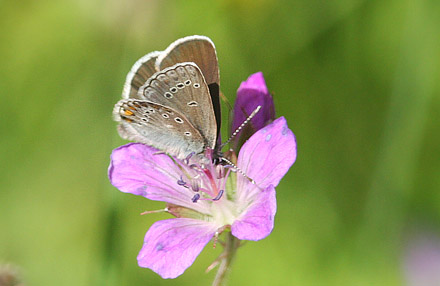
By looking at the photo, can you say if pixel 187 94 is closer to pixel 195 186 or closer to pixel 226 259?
pixel 195 186

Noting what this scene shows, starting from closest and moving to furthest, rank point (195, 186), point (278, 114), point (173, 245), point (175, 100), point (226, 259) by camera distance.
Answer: point (226, 259), point (173, 245), point (175, 100), point (195, 186), point (278, 114)

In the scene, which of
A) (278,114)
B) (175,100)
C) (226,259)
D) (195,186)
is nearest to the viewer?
(226,259)

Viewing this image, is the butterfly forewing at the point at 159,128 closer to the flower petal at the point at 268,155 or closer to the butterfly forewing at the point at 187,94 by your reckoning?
the butterfly forewing at the point at 187,94

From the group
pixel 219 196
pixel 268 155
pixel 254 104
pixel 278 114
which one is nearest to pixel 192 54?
pixel 254 104

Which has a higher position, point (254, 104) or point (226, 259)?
point (254, 104)

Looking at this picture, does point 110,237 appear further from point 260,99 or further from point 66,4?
point 66,4

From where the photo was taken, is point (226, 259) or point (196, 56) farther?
point (196, 56)

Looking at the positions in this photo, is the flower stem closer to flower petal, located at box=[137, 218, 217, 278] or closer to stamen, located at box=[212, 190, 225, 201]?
flower petal, located at box=[137, 218, 217, 278]

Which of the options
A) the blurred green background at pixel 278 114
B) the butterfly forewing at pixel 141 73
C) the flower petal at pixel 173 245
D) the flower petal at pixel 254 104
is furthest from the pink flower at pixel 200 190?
the blurred green background at pixel 278 114

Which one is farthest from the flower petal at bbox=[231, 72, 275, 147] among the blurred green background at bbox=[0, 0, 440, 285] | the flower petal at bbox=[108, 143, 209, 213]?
the blurred green background at bbox=[0, 0, 440, 285]

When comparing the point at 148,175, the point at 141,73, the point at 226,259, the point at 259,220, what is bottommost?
the point at 226,259
